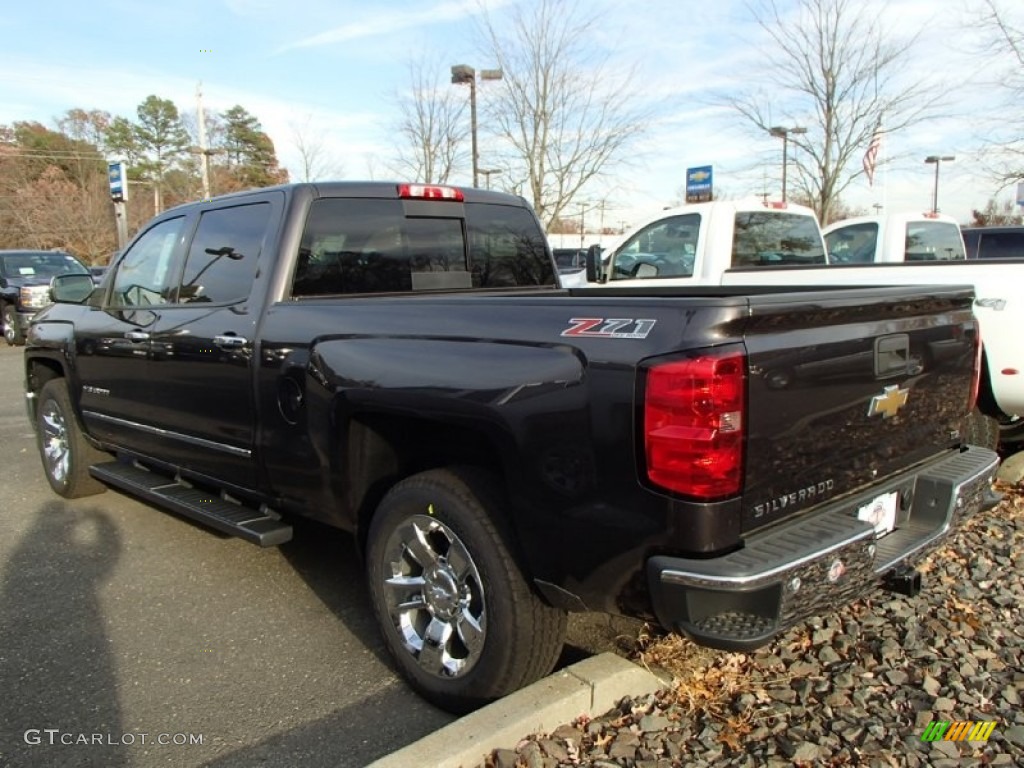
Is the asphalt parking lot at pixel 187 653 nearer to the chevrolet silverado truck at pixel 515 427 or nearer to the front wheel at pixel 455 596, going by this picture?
the front wheel at pixel 455 596

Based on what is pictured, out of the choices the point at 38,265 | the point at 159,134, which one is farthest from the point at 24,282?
the point at 159,134

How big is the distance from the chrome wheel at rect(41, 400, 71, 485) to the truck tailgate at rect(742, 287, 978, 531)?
16.0 ft

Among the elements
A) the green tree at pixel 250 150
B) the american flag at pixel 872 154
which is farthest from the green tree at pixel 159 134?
the american flag at pixel 872 154

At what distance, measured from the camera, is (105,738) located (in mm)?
2756

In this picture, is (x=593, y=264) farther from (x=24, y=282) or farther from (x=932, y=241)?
(x=24, y=282)

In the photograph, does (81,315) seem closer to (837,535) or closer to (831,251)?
(837,535)

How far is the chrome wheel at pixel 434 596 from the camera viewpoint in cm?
272

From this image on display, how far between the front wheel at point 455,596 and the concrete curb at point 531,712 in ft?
0.30

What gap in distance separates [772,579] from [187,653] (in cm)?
249

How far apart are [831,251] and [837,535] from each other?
832 cm

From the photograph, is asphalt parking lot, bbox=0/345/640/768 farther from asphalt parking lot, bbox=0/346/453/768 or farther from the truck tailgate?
the truck tailgate

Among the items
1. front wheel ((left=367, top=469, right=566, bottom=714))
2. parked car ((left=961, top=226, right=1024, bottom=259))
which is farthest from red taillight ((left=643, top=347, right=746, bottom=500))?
parked car ((left=961, top=226, right=1024, bottom=259))

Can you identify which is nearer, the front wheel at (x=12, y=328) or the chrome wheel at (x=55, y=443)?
the chrome wheel at (x=55, y=443)

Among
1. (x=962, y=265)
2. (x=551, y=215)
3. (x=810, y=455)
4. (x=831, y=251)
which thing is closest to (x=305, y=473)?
(x=810, y=455)
